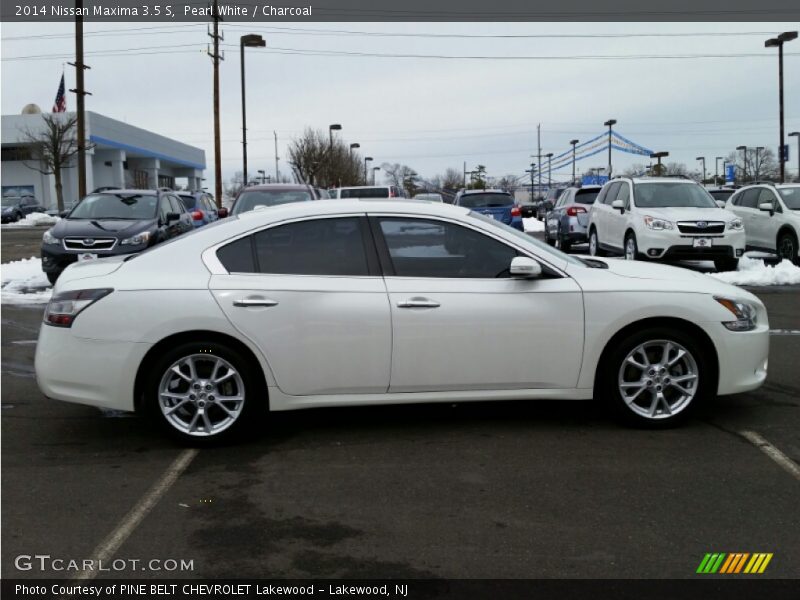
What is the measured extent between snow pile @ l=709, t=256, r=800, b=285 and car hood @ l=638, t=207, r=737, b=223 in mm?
1029

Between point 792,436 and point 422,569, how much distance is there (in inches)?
122

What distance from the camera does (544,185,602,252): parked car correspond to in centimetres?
2022

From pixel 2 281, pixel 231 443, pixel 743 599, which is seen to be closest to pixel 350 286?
pixel 231 443

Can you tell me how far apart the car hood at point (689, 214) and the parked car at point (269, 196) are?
270 inches

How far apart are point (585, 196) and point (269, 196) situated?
867 centimetres

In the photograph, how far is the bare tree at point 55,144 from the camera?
5281 cm

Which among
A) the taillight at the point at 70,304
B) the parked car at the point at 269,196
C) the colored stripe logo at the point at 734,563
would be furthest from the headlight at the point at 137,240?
the colored stripe logo at the point at 734,563

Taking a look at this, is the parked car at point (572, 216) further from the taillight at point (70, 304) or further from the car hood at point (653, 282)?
the taillight at point (70, 304)

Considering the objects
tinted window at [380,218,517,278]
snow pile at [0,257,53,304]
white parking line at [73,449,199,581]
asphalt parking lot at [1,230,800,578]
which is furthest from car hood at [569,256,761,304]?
snow pile at [0,257,53,304]

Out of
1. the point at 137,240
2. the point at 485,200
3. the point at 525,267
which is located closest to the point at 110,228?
the point at 137,240

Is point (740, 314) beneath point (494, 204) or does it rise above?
beneath

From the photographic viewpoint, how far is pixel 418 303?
5281 millimetres

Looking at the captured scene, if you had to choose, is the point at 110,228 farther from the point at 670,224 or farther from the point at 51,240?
the point at 670,224

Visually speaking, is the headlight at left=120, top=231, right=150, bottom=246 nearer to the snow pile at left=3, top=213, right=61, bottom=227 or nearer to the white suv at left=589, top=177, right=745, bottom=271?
the white suv at left=589, top=177, right=745, bottom=271
